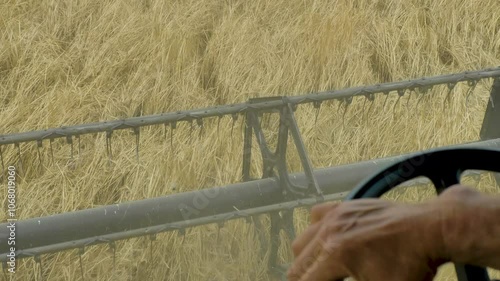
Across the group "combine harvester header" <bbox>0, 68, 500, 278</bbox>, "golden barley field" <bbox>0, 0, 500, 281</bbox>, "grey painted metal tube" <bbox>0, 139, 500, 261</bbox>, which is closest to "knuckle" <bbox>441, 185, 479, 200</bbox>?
"golden barley field" <bbox>0, 0, 500, 281</bbox>

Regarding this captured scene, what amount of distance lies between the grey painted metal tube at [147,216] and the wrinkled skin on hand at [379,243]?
135 centimetres

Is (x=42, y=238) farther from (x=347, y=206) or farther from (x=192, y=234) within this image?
(x=347, y=206)

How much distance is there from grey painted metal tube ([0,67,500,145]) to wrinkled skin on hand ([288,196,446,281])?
5.10 ft

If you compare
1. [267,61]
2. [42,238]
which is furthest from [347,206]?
[267,61]

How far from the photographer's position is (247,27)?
4.00 metres

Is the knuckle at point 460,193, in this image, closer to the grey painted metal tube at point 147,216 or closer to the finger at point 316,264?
the finger at point 316,264

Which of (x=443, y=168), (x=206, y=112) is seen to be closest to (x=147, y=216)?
(x=206, y=112)

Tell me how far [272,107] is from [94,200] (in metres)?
0.78

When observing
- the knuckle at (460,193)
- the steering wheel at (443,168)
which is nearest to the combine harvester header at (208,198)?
the steering wheel at (443,168)

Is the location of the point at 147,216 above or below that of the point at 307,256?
above

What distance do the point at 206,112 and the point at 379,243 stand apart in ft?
5.49

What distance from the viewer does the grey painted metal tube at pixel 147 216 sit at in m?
1.92

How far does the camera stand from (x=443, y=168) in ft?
2.17

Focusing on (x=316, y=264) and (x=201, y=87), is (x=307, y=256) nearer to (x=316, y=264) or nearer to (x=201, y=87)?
(x=316, y=264)
